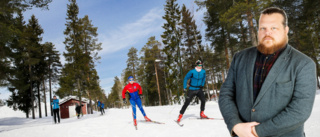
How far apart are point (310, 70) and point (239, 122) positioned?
0.64 m

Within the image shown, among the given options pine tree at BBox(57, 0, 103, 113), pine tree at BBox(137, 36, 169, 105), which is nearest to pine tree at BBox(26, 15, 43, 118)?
pine tree at BBox(57, 0, 103, 113)

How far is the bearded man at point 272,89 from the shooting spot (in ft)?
4.25

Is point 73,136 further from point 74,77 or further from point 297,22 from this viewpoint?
point 297,22

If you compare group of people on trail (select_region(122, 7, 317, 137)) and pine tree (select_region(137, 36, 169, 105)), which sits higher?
pine tree (select_region(137, 36, 169, 105))

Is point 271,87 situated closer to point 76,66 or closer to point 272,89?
point 272,89

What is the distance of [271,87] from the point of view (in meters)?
1.37

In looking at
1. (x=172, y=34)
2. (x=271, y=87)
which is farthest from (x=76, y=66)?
(x=271, y=87)

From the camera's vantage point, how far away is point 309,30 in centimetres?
2255

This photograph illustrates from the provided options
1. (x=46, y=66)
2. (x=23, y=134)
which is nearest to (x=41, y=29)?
(x=46, y=66)

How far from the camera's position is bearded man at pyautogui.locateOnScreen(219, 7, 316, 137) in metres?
1.29

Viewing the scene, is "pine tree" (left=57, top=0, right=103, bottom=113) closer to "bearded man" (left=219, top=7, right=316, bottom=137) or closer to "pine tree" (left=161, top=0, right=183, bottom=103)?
"pine tree" (left=161, top=0, right=183, bottom=103)

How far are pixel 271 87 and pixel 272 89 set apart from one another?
16 mm

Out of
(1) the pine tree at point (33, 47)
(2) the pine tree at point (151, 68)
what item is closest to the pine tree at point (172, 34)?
(2) the pine tree at point (151, 68)

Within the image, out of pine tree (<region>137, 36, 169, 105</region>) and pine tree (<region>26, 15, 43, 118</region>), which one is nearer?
pine tree (<region>26, 15, 43, 118</region>)
